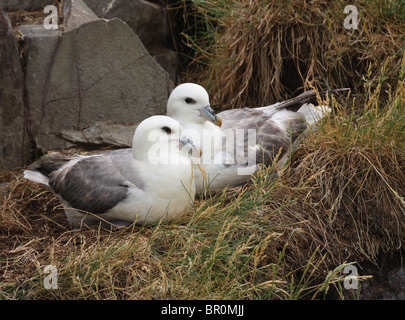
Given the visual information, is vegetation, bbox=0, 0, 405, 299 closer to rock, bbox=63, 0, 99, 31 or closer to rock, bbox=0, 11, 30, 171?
rock, bbox=0, 11, 30, 171

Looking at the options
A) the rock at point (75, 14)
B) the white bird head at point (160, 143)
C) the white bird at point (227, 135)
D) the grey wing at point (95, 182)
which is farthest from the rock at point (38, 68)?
the white bird head at point (160, 143)

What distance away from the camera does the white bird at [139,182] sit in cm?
360

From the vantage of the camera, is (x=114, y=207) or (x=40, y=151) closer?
(x=114, y=207)

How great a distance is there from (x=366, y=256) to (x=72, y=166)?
190cm

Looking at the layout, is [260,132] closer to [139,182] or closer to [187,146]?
[187,146]

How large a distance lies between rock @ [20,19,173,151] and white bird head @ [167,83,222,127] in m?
0.74

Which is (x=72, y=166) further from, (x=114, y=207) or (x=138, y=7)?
(x=138, y=7)

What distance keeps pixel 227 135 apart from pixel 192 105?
0.32 metres

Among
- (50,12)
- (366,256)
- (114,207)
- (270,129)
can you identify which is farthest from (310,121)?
(50,12)

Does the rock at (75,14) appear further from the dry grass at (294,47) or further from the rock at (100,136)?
the dry grass at (294,47)

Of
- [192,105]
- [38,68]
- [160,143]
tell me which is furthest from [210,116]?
[38,68]

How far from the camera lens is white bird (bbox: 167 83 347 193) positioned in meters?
4.05

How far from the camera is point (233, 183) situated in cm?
413

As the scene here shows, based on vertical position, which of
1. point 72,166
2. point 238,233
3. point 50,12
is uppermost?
point 50,12
